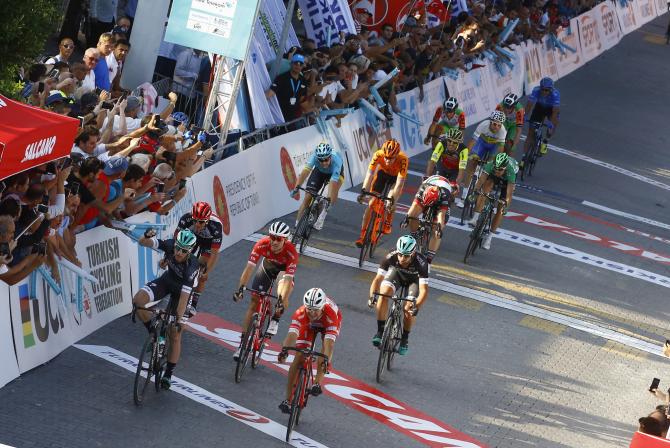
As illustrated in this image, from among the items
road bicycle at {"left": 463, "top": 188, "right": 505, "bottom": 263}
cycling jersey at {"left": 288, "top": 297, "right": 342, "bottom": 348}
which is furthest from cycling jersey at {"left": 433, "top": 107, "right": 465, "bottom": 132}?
cycling jersey at {"left": 288, "top": 297, "right": 342, "bottom": 348}

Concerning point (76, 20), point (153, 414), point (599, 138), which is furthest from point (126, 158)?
point (599, 138)

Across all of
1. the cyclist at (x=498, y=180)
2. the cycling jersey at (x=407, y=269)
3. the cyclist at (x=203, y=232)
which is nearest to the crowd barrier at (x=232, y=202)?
the cyclist at (x=203, y=232)

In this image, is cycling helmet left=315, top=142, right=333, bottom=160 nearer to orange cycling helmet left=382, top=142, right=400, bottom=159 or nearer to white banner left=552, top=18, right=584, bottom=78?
orange cycling helmet left=382, top=142, right=400, bottom=159

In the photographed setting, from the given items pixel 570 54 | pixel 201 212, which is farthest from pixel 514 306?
pixel 570 54

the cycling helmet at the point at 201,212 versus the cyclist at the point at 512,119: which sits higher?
the cyclist at the point at 512,119

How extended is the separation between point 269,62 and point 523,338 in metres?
6.65

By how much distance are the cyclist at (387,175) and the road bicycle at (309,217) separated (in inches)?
28.0

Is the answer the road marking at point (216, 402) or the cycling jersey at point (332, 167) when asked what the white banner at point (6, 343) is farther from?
the cycling jersey at point (332, 167)

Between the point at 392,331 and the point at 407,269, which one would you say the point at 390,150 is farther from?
the point at 392,331

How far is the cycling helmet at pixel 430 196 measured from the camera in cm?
1855

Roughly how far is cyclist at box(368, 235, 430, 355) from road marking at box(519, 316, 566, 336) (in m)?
3.23

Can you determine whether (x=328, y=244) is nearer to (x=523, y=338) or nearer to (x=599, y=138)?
(x=523, y=338)

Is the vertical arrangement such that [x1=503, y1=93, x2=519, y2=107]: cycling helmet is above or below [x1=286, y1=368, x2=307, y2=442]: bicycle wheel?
above

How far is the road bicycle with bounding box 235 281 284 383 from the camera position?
1406cm
